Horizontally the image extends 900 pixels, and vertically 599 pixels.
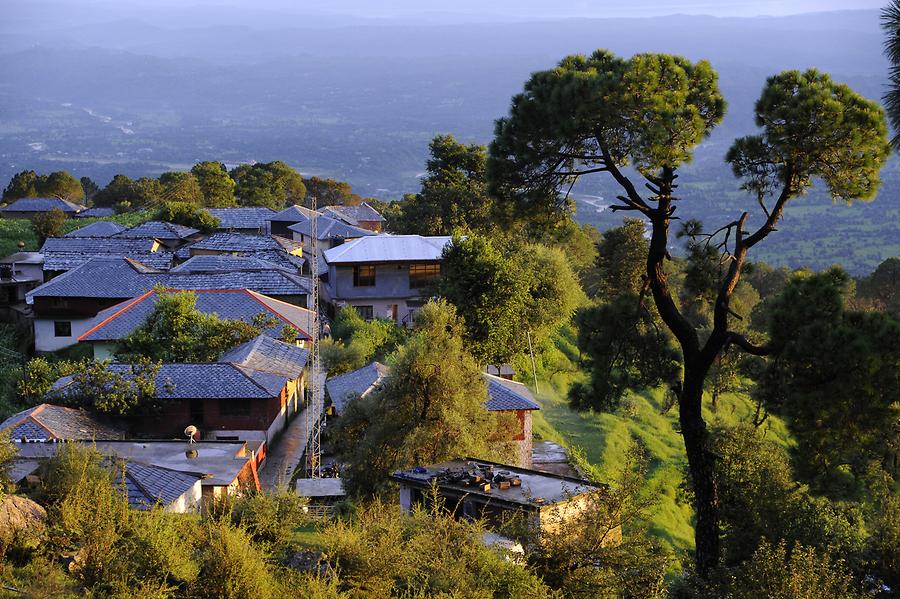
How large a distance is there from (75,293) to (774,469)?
1158 inches

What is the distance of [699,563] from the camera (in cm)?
1270

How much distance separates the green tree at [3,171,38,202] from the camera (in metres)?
83.4

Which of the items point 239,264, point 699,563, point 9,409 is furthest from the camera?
point 239,264

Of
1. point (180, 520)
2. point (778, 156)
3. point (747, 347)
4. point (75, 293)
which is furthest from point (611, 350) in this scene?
point (75, 293)

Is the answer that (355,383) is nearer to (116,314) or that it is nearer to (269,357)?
(269,357)

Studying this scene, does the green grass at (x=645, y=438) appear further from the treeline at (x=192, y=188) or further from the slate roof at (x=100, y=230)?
the treeline at (x=192, y=188)

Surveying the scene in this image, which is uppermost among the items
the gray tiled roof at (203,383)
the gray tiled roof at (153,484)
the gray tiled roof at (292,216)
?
the gray tiled roof at (153,484)

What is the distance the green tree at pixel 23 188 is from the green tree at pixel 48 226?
2657 cm

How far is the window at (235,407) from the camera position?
2825 centimetres

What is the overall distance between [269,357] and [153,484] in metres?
13.1

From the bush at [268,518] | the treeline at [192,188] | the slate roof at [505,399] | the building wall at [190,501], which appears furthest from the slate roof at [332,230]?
the bush at [268,518]

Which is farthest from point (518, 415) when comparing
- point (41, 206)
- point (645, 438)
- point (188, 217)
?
point (41, 206)

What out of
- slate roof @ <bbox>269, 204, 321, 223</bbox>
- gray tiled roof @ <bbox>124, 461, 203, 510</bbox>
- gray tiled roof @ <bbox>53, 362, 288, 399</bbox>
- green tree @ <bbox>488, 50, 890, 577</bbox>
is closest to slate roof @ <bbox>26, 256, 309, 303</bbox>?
gray tiled roof @ <bbox>53, 362, 288, 399</bbox>

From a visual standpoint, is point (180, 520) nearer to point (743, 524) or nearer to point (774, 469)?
point (743, 524)
